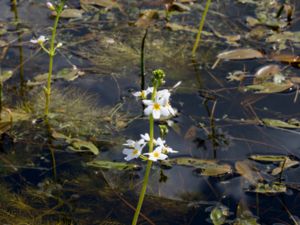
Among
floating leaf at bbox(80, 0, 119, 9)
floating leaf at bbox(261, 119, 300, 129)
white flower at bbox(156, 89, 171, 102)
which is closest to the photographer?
white flower at bbox(156, 89, 171, 102)

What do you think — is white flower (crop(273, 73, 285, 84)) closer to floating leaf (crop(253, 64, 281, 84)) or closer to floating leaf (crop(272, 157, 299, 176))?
floating leaf (crop(253, 64, 281, 84))

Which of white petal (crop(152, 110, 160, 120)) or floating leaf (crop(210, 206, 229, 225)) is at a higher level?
white petal (crop(152, 110, 160, 120))

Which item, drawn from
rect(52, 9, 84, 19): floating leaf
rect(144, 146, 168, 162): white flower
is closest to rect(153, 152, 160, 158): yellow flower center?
rect(144, 146, 168, 162): white flower

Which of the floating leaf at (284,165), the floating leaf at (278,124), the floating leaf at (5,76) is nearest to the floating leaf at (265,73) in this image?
the floating leaf at (278,124)

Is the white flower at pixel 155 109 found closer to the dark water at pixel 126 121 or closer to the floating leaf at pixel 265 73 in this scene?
the dark water at pixel 126 121

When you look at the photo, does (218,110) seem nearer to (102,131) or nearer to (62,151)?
(102,131)

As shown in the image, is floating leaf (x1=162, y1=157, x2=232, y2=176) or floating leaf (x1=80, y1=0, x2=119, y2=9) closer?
floating leaf (x1=162, y1=157, x2=232, y2=176)
